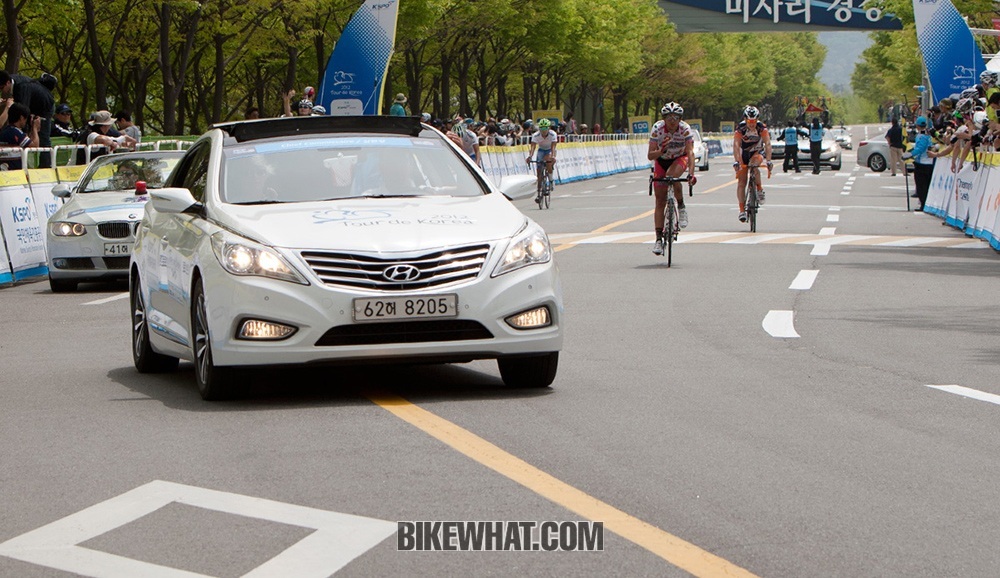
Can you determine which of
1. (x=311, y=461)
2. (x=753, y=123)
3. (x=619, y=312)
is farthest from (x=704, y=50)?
(x=311, y=461)

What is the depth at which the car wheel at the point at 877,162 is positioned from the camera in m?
61.1

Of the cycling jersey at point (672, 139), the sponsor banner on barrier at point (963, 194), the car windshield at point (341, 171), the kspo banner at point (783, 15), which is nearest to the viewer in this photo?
the car windshield at point (341, 171)

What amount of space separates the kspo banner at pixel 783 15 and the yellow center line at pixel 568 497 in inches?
3646

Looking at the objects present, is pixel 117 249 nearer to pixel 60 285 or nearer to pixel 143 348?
pixel 60 285

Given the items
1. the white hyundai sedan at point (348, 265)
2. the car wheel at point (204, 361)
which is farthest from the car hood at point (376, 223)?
the car wheel at point (204, 361)

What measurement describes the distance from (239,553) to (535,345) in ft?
12.3

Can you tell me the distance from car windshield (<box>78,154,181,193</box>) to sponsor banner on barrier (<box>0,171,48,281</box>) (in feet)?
2.97

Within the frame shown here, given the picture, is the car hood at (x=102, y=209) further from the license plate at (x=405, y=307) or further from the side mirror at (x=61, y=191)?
the license plate at (x=405, y=307)

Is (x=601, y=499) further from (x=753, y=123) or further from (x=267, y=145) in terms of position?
(x=753, y=123)

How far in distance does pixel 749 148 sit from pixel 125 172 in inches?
371

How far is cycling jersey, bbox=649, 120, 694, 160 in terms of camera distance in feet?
66.0

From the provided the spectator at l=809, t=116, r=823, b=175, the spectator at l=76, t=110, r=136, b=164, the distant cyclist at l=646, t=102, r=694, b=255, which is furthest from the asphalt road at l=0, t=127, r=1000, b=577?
the spectator at l=809, t=116, r=823, b=175

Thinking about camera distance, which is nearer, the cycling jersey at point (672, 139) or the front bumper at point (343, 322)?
the front bumper at point (343, 322)

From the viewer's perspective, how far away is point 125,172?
2025 centimetres
